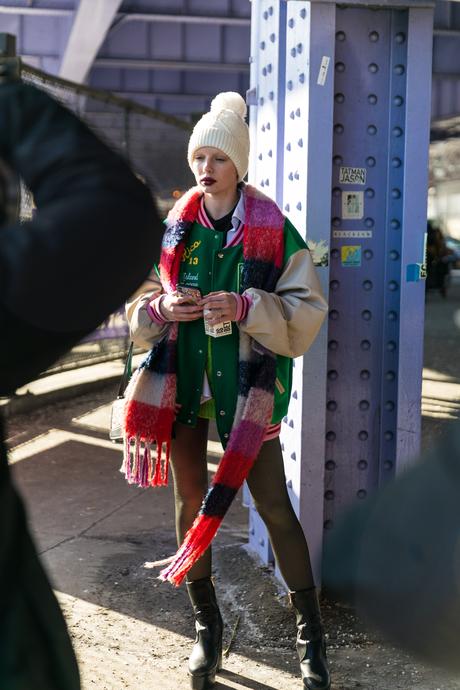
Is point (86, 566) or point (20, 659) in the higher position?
point (20, 659)

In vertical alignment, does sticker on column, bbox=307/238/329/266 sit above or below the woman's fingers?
above

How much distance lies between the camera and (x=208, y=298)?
310 cm

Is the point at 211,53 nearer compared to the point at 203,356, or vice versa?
the point at 203,356

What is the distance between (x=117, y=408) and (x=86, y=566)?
4.62ft

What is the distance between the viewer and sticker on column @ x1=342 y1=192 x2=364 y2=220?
Answer: 394 centimetres

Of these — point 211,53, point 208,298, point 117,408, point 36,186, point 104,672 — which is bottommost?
point 104,672

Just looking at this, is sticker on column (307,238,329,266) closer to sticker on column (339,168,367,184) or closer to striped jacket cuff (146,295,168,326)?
sticker on column (339,168,367,184)

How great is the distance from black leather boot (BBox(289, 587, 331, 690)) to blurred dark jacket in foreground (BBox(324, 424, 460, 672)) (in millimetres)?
2239

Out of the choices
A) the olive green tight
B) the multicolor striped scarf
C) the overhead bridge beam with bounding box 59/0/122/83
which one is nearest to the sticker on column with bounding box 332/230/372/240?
the multicolor striped scarf

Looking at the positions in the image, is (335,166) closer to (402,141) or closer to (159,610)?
(402,141)

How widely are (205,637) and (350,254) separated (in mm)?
1638

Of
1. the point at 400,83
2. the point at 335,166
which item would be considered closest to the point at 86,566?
the point at 335,166

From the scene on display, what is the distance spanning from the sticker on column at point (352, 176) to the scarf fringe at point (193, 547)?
154 centimetres

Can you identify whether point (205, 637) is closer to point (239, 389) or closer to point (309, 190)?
point (239, 389)
